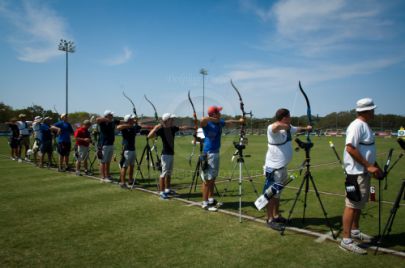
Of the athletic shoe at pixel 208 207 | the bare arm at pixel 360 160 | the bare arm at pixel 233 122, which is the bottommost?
the athletic shoe at pixel 208 207

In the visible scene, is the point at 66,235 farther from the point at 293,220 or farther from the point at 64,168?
the point at 64,168

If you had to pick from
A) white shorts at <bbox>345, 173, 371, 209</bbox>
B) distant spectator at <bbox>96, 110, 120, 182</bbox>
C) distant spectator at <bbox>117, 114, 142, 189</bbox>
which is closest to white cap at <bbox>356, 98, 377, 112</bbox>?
white shorts at <bbox>345, 173, 371, 209</bbox>

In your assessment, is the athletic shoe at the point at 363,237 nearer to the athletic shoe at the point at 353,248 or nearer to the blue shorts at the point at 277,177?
the athletic shoe at the point at 353,248

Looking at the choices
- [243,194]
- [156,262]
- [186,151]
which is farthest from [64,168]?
[156,262]

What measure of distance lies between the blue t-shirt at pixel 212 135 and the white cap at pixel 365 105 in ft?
9.89

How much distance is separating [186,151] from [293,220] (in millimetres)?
11436

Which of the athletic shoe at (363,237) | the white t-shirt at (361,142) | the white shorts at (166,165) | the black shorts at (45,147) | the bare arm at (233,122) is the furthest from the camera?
the black shorts at (45,147)

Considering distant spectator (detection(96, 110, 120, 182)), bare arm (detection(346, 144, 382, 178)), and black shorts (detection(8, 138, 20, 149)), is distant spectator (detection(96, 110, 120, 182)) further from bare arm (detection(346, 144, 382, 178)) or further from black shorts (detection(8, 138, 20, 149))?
black shorts (detection(8, 138, 20, 149))

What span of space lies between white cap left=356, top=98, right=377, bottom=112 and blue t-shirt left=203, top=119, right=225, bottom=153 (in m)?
3.01

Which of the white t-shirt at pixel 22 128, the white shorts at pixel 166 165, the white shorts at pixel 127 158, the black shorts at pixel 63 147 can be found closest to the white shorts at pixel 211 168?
the white shorts at pixel 166 165

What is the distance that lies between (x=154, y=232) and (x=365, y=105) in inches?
161

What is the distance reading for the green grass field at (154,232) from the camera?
4.22 metres

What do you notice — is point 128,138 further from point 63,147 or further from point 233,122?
point 63,147

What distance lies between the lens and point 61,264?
405 centimetres
